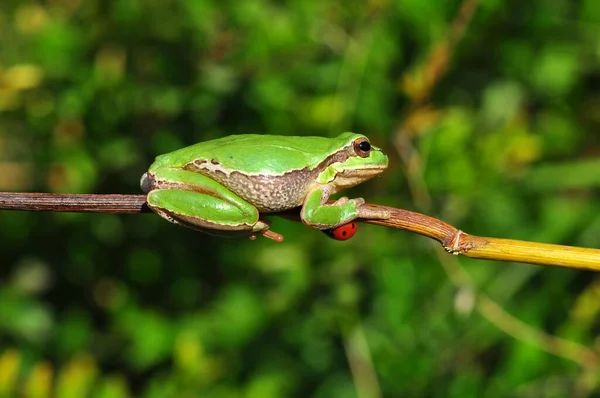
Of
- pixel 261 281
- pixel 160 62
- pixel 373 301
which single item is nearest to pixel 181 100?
pixel 160 62

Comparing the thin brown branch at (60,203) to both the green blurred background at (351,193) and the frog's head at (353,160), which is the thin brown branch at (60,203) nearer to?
the frog's head at (353,160)

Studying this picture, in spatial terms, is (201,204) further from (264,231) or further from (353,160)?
(353,160)

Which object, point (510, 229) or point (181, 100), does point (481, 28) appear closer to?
point (510, 229)

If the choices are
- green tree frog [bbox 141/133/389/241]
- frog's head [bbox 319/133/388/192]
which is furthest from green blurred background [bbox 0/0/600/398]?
green tree frog [bbox 141/133/389/241]

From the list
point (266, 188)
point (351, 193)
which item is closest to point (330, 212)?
point (266, 188)

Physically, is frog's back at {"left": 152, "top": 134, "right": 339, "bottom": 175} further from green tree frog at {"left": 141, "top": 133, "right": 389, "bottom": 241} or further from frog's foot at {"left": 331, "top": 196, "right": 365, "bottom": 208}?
frog's foot at {"left": 331, "top": 196, "right": 365, "bottom": 208}
